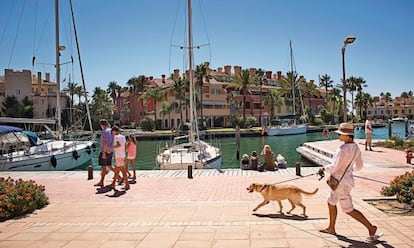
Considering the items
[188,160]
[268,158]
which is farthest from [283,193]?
[188,160]

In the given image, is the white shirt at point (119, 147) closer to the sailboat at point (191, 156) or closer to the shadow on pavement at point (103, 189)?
the shadow on pavement at point (103, 189)

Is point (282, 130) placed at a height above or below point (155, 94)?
below

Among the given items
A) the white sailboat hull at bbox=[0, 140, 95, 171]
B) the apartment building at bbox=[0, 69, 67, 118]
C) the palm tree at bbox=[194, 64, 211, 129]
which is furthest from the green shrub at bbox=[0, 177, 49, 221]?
the apartment building at bbox=[0, 69, 67, 118]

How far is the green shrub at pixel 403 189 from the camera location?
7902mm

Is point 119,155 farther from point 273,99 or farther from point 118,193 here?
point 273,99

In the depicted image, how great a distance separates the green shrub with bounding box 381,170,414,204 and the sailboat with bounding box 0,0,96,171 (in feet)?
65.8

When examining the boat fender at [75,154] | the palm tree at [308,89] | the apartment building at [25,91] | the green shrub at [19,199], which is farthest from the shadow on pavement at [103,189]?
the palm tree at [308,89]

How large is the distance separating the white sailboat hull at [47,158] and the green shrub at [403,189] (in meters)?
20.0

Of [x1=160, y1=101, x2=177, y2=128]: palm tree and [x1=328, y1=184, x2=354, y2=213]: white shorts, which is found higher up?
[x1=160, y1=101, x2=177, y2=128]: palm tree

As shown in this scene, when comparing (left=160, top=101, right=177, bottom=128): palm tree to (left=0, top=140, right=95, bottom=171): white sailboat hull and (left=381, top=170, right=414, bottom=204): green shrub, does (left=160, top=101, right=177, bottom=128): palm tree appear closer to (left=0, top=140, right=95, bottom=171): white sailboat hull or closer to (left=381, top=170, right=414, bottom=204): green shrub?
(left=0, top=140, right=95, bottom=171): white sailboat hull

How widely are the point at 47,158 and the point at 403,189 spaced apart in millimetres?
20716

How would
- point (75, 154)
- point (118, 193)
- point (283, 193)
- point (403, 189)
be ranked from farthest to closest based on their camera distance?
point (75, 154) → point (118, 193) → point (403, 189) → point (283, 193)

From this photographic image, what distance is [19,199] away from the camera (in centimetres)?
806

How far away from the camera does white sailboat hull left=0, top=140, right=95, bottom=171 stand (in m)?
21.2
